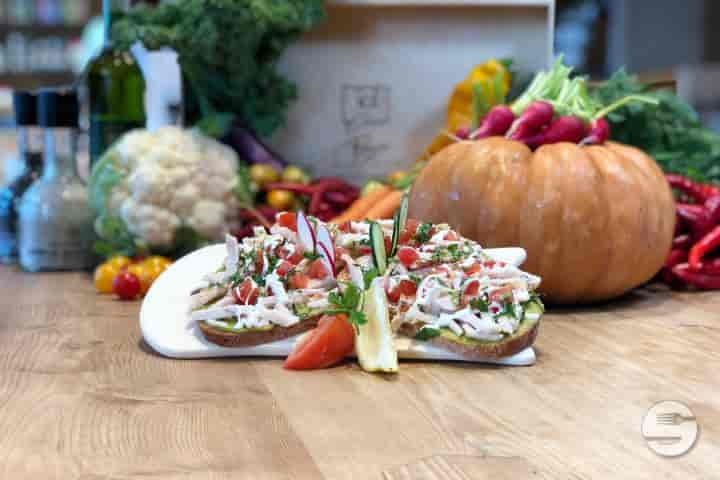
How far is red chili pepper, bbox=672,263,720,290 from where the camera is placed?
2145 mm

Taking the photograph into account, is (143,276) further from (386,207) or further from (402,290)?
(402,290)

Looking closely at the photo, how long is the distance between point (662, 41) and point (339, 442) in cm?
602

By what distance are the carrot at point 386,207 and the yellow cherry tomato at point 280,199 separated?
264mm

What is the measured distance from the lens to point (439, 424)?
1092 mm

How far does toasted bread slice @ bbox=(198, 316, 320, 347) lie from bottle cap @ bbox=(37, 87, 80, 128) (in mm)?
1168

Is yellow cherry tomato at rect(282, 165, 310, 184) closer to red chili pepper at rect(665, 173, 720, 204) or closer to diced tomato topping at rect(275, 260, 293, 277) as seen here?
red chili pepper at rect(665, 173, 720, 204)

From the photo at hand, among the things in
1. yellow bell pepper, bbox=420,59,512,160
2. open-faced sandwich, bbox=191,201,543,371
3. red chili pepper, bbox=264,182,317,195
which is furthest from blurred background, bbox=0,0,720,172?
open-faced sandwich, bbox=191,201,543,371

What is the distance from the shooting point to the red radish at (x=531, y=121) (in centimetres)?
197

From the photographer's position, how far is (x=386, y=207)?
2.34 m

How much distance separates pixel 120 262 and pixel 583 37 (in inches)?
202

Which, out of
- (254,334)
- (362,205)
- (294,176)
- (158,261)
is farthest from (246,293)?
(294,176)

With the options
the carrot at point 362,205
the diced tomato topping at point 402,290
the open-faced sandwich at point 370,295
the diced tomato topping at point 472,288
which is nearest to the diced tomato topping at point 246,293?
the open-faced sandwich at point 370,295

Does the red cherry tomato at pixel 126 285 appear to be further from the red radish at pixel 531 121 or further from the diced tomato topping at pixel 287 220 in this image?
the red radish at pixel 531 121

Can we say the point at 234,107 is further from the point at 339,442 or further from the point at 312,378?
the point at 339,442
